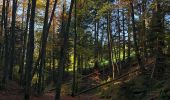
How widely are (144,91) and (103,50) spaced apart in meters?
25.9

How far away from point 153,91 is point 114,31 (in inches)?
1070

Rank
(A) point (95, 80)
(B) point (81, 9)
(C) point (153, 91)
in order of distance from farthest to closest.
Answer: (A) point (95, 80), (B) point (81, 9), (C) point (153, 91)

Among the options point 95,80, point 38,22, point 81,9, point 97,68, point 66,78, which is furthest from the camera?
point 66,78

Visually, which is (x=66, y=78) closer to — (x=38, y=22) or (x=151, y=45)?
(x=38, y=22)

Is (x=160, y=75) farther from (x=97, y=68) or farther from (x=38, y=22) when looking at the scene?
(x=97, y=68)

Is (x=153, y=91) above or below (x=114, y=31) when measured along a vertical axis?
below

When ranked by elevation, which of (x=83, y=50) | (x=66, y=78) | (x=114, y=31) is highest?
(x=114, y=31)

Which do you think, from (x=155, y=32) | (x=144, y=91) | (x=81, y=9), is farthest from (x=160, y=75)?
(x=81, y=9)

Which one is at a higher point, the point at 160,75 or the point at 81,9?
the point at 81,9

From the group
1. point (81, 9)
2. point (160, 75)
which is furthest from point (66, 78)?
point (160, 75)

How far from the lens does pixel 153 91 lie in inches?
713

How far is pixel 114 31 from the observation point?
44781 mm

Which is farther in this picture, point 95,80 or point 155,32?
point 95,80

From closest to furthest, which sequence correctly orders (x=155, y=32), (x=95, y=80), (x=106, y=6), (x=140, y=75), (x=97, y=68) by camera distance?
(x=155, y=32)
(x=140, y=75)
(x=106, y=6)
(x=95, y=80)
(x=97, y=68)
